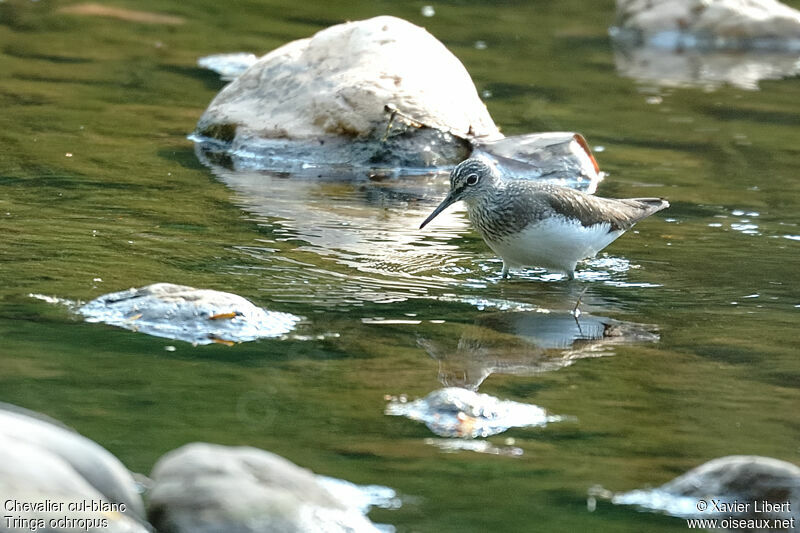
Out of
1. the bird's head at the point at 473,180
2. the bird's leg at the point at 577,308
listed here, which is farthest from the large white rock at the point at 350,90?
the bird's leg at the point at 577,308

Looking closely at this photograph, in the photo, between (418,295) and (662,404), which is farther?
(418,295)

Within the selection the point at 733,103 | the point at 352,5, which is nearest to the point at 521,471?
the point at 733,103

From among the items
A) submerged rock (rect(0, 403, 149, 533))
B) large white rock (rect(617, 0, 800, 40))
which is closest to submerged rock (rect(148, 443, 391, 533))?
submerged rock (rect(0, 403, 149, 533))

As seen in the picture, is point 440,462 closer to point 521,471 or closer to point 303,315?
point 521,471

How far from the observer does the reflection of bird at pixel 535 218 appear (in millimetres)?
8273

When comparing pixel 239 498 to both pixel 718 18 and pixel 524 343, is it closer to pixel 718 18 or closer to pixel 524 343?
pixel 524 343

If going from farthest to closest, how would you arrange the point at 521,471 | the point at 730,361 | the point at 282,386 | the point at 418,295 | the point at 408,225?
1. the point at 408,225
2. the point at 418,295
3. the point at 730,361
4. the point at 282,386
5. the point at 521,471

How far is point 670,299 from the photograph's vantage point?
315 inches

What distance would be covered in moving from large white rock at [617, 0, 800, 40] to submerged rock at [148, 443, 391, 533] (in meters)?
15.6

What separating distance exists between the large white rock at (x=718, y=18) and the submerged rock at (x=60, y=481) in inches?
623

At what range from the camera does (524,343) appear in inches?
281

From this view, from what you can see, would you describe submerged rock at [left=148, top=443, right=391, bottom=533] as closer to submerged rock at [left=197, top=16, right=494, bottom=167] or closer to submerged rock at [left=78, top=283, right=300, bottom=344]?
submerged rock at [left=78, top=283, right=300, bottom=344]

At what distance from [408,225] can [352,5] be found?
10007 millimetres

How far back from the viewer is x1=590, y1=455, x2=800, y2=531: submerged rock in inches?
195
